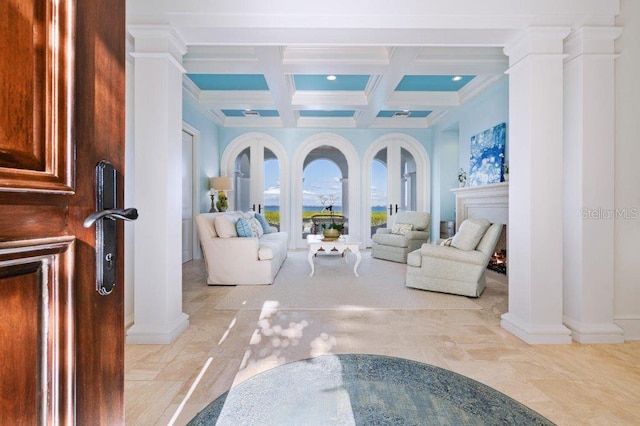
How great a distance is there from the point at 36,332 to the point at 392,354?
2.24 m

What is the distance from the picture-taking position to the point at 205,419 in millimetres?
1167

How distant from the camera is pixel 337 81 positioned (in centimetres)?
550

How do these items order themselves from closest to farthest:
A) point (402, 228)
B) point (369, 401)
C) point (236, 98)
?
point (369, 401) → point (236, 98) → point (402, 228)

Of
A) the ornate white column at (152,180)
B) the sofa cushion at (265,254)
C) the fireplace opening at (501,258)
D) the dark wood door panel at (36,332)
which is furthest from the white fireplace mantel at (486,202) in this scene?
the dark wood door panel at (36,332)

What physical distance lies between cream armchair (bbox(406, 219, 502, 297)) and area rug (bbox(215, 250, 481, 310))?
12cm

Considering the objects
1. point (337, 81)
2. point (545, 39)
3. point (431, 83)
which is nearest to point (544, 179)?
point (545, 39)

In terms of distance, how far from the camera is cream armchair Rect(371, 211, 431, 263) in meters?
5.97

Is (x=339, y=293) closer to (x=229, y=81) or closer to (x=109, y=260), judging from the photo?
(x=109, y=260)

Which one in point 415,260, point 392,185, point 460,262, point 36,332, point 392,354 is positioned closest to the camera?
point 36,332

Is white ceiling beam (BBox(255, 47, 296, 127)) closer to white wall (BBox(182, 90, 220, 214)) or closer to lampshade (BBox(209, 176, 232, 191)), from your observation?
white wall (BBox(182, 90, 220, 214))

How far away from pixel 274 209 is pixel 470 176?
439cm

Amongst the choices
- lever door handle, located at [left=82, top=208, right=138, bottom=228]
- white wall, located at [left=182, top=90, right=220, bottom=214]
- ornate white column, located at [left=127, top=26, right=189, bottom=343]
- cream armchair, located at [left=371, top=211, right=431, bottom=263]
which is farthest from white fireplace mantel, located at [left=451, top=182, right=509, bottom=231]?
lever door handle, located at [left=82, top=208, right=138, bottom=228]

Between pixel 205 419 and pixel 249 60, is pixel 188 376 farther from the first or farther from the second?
pixel 249 60

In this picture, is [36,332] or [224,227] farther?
[224,227]
